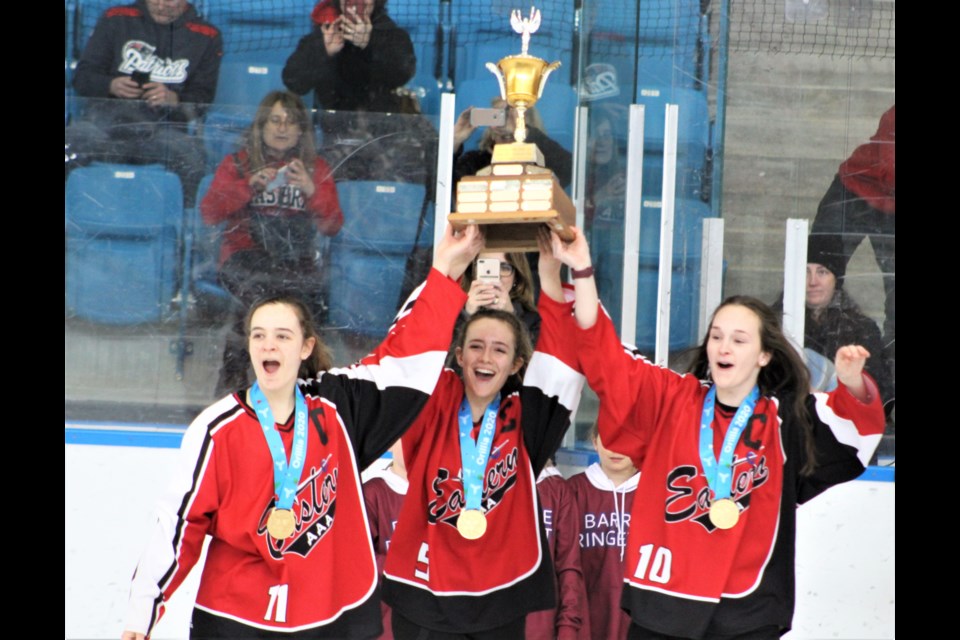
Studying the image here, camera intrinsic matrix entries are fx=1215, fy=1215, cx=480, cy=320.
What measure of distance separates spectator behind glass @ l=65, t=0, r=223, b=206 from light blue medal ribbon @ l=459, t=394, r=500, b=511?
6.03ft

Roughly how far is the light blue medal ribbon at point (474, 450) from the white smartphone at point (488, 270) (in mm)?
581

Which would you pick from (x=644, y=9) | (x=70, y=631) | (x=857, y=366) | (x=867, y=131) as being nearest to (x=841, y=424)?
(x=857, y=366)

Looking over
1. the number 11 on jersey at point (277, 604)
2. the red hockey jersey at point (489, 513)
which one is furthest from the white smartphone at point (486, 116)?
the number 11 on jersey at point (277, 604)

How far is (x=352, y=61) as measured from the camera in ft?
15.4

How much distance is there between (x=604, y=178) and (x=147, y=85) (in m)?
1.79

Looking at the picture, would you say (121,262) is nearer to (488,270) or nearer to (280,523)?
(488,270)

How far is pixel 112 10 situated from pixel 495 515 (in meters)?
2.70

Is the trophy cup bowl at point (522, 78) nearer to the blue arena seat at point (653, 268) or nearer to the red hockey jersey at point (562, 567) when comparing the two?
the red hockey jersey at point (562, 567)

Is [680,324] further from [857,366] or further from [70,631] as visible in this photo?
[70,631]

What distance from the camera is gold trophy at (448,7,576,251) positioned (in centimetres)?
290

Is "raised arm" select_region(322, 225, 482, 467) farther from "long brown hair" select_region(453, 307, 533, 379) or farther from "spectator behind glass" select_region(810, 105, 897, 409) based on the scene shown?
"spectator behind glass" select_region(810, 105, 897, 409)

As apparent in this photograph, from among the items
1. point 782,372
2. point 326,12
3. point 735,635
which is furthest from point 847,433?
point 326,12

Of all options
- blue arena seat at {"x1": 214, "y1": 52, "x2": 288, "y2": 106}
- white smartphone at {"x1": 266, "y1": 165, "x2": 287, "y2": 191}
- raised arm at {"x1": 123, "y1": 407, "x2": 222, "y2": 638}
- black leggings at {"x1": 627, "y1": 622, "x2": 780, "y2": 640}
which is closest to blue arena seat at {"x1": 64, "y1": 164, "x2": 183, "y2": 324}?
white smartphone at {"x1": 266, "y1": 165, "x2": 287, "y2": 191}

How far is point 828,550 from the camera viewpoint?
4.23m
